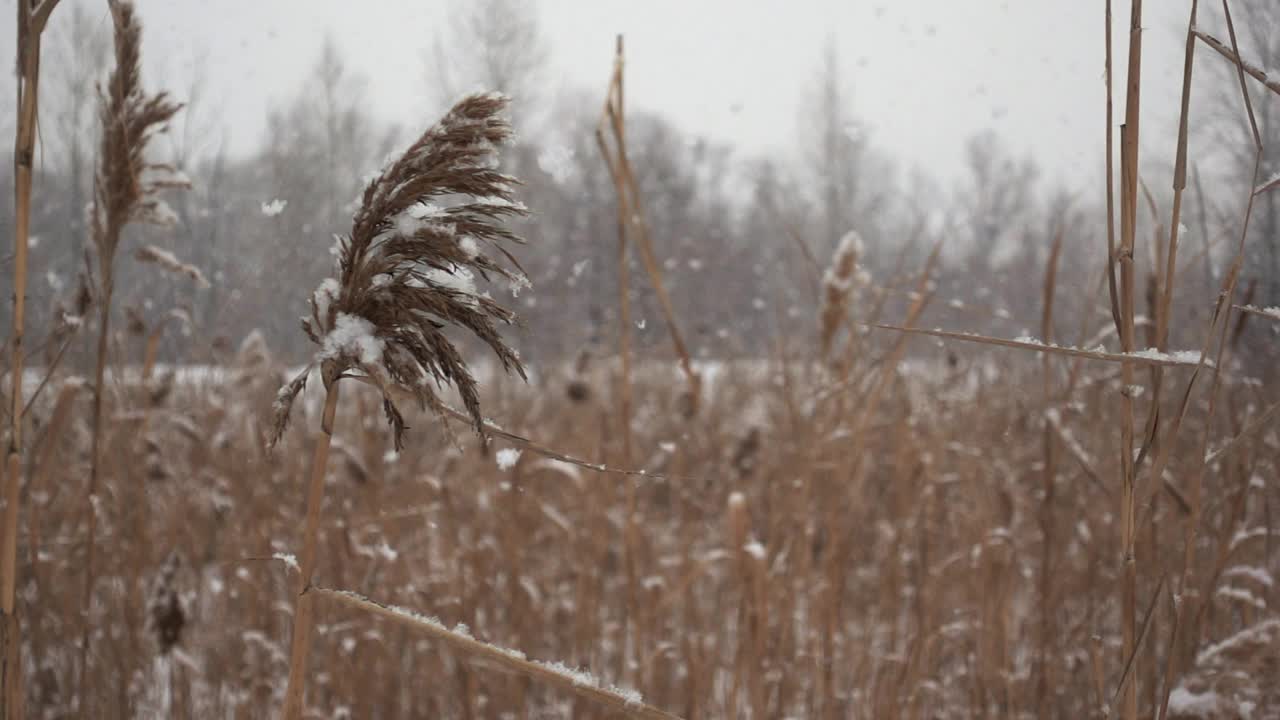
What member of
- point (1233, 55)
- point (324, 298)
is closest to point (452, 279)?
point (324, 298)

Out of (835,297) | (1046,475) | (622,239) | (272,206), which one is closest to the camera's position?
(272,206)

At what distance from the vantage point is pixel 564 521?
2871 millimetres

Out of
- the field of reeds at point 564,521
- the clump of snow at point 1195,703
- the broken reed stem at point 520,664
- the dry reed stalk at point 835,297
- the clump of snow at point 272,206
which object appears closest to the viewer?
the broken reed stem at point 520,664

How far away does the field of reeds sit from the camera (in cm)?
82

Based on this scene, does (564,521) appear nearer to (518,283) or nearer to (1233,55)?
(518,283)

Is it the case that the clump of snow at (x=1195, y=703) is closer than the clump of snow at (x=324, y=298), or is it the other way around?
the clump of snow at (x=324, y=298)

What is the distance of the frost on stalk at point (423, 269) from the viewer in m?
0.79

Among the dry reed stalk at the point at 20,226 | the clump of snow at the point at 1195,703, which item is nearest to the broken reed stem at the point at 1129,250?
the clump of snow at the point at 1195,703

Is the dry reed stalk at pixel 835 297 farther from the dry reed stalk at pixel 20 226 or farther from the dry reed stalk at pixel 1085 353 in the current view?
the dry reed stalk at pixel 20 226

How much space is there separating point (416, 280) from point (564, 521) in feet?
7.08

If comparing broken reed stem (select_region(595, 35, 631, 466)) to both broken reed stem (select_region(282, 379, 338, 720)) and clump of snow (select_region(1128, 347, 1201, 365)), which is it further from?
clump of snow (select_region(1128, 347, 1201, 365))

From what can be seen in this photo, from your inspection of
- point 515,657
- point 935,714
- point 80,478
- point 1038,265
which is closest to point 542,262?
point 1038,265

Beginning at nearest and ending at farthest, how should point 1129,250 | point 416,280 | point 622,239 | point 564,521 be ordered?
point 416,280 → point 1129,250 → point 622,239 → point 564,521

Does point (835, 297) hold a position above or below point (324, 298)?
above
